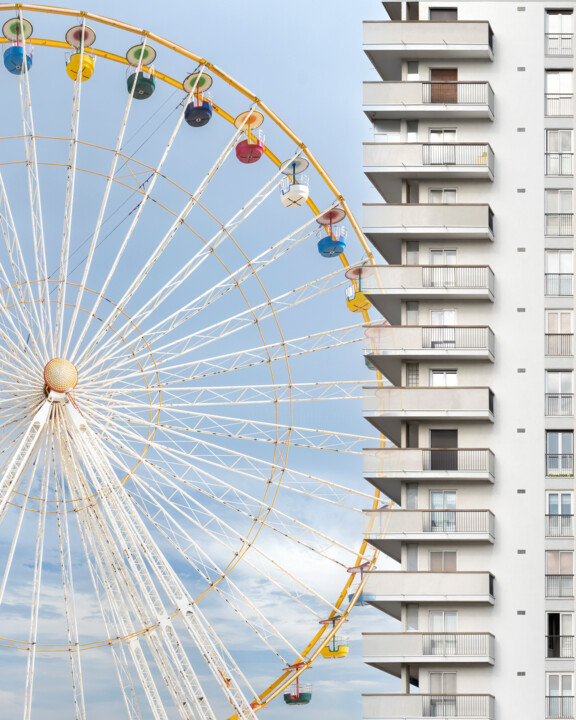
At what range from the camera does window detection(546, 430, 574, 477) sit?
5188 cm

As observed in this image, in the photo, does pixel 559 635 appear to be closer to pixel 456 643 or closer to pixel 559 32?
pixel 456 643

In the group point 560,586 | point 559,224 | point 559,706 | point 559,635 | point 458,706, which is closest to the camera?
point 458,706

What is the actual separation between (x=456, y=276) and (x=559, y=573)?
10881 millimetres

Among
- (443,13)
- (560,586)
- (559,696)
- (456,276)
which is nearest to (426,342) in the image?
(456,276)

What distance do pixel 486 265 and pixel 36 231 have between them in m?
16.0

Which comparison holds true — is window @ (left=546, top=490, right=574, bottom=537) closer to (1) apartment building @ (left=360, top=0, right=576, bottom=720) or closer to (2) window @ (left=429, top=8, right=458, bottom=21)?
(1) apartment building @ (left=360, top=0, right=576, bottom=720)

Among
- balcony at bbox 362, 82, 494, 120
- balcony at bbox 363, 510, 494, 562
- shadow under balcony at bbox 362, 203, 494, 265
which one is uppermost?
balcony at bbox 362, 82, 494, 120

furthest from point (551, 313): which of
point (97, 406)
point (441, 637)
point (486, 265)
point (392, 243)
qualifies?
point (97, 406)

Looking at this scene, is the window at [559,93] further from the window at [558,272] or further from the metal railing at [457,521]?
the metal railing at [457,521]

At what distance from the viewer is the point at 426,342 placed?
5294 cm

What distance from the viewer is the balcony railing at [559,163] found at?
2158 inches

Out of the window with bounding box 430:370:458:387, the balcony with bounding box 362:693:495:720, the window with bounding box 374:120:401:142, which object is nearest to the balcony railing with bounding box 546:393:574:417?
the window with bounding box 430:370:458:387

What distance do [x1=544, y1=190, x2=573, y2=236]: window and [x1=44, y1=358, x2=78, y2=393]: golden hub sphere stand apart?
57.8 ft

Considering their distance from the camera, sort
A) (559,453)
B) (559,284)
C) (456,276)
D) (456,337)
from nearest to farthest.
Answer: (559,453)
(456,337)
(456,276)
(559,284)
